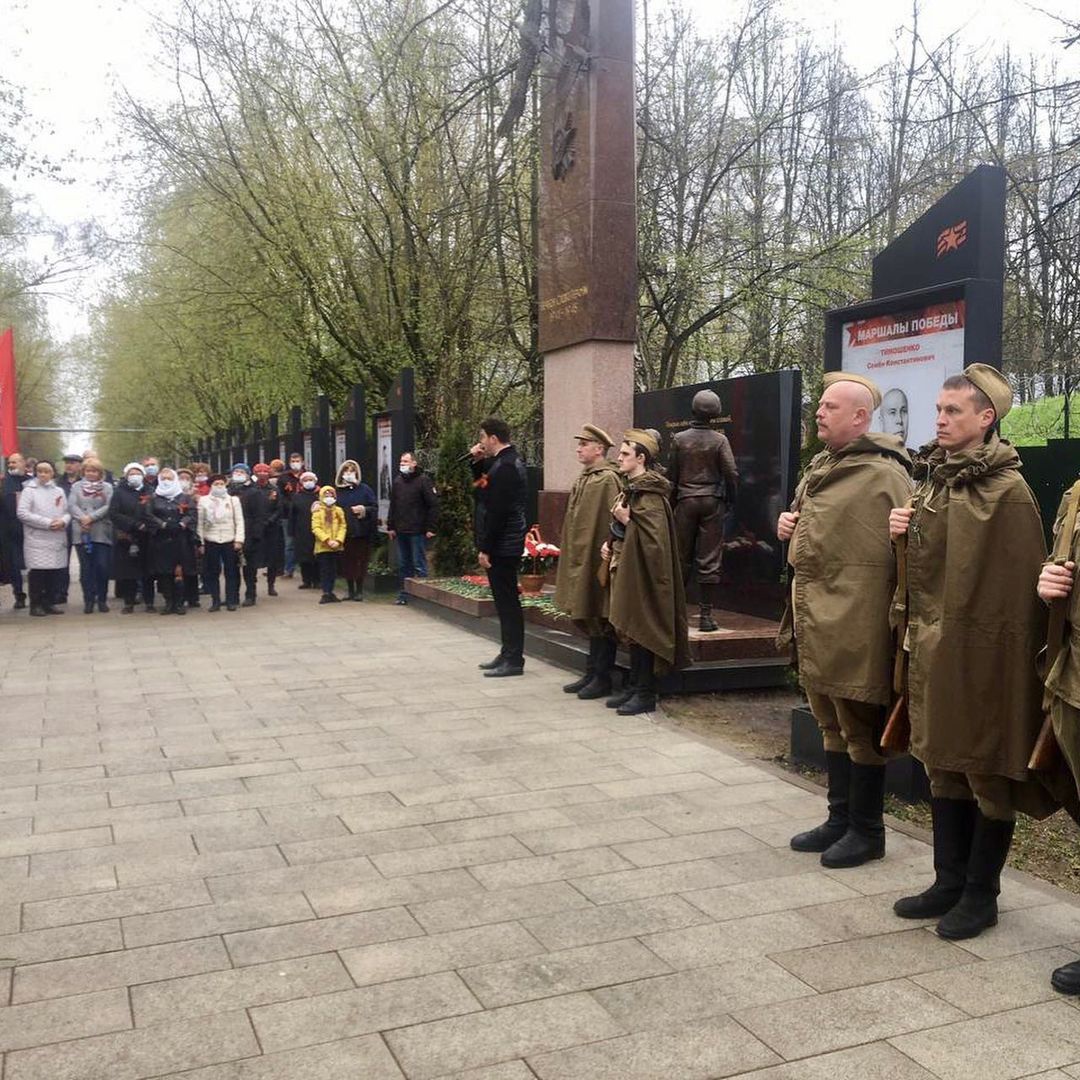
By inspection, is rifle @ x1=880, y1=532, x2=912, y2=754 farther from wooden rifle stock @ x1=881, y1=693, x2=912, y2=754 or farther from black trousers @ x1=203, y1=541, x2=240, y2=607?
black trousers @ x1=203, y1=541, x2=240, y2=607

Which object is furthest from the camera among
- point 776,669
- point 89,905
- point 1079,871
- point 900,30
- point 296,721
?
point 900,30

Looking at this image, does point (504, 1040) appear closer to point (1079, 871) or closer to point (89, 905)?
point (89, 905)

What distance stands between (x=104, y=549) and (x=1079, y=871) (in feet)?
39.6

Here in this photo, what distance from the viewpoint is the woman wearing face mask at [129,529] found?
13.3m

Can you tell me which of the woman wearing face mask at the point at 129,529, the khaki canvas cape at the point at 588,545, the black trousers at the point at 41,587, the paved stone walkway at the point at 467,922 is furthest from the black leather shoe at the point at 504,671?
the black trousers at the point at 41,587

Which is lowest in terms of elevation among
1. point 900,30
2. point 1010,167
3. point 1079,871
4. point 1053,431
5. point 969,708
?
point 1079,871

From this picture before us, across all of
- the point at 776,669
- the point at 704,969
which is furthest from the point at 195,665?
the point at 704,969

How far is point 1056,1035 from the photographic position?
3176 mm

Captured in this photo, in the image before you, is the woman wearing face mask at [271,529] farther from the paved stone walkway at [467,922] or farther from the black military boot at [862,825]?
the black military boot at [862,825]

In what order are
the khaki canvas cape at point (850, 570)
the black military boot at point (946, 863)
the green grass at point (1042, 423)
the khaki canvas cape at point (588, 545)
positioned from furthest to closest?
the green grass at point (1042, 423), the khaki canvas cape at point (588, 545), the khaki canvas cape at point (850, 570), the black military boot at point (946, 863)

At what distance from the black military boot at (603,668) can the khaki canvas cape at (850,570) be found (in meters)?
3.58

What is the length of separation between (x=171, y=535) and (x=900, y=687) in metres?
10.7

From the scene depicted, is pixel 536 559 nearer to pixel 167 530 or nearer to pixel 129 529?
pixel 167 530

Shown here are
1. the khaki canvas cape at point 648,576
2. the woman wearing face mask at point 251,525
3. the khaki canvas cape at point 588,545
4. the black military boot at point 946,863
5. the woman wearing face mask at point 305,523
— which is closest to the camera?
the black military boot at point 946,863
